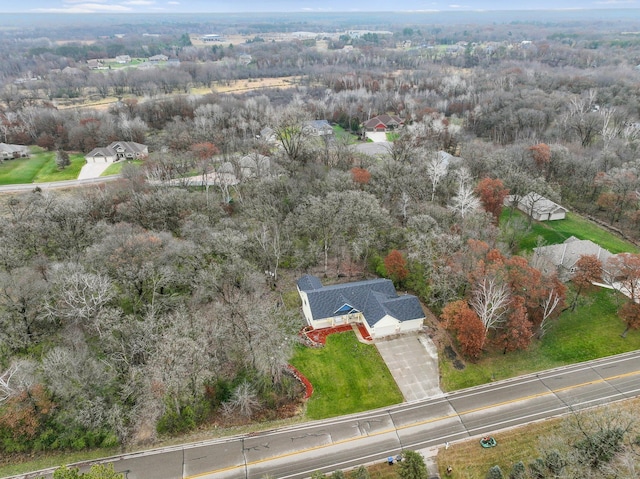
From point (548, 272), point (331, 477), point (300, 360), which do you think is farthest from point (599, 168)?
point (331, 477)

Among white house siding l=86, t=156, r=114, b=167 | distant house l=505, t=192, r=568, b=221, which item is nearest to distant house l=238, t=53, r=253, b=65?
white house siding l=86, t=156, r=114, b=167

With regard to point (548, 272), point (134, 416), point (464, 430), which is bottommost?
point (464, 430)

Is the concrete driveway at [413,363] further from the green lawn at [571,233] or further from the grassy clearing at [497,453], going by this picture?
the green lawn at [571,233]

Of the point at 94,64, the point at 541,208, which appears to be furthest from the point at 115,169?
the point at 94,64

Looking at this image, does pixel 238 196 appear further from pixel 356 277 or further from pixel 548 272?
pixel 548 272

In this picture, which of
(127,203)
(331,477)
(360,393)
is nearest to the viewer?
(331,477)

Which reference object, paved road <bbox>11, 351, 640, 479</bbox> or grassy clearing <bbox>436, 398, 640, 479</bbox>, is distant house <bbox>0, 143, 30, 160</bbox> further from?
grassy clearing <bbox>436, 398, 640, 479</bbox>

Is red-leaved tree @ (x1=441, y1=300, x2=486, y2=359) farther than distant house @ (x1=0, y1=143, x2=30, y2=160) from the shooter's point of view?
No

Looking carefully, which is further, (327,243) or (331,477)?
(327,243)
